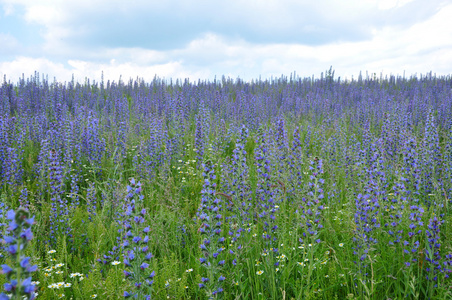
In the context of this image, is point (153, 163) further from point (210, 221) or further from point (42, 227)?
point (210, 221)

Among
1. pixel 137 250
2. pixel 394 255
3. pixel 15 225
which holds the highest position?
pixel 15 225

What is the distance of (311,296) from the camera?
276cm

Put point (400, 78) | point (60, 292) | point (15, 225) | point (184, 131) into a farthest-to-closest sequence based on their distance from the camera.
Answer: point (400, 78) → point (184, 131) → point (60, 292) → point (15, 225)

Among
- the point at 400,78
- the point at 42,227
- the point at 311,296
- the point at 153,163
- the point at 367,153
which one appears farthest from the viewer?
the point at 400,78

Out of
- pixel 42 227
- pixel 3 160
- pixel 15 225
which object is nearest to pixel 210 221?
pixel 15 225

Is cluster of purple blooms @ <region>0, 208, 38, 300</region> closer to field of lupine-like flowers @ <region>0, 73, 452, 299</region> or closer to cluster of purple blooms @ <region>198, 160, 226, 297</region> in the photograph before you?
field of lupine-like flowers @ <region>0, 73, 452, 299</region>

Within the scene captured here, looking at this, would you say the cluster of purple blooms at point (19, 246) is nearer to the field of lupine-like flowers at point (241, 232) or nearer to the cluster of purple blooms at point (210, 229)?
the field of lupine-like flowers at point (241, 232)

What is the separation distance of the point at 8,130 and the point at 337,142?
7.12 meters

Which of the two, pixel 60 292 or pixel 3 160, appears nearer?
pixel 60 292

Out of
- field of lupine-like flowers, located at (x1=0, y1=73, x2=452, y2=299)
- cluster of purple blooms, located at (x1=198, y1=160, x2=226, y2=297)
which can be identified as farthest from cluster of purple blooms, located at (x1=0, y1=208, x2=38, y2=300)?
cluster of purple blooms, located at (x1=198, y1=160, x2=226, y2=297)

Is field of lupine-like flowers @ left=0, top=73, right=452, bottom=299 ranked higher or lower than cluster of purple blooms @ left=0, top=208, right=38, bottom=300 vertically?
lower

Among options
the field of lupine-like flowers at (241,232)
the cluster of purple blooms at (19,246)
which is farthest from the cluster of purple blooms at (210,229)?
the cluster of purple blooms at (19,246)

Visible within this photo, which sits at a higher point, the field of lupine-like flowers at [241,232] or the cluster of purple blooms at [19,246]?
the cluster of purple blooms at [19,246]

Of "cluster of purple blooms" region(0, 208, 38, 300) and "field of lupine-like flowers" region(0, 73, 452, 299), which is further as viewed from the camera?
"field of lupine-like flowers" region(0, 73, 452, 299)
